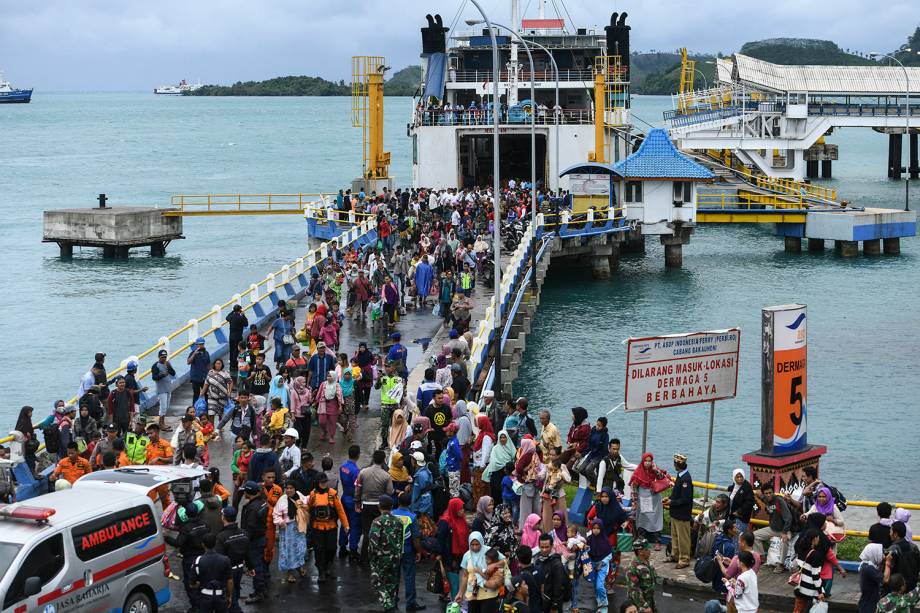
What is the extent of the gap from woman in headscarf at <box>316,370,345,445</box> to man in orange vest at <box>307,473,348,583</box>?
183 inches

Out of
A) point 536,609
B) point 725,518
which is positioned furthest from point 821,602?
point 536,609

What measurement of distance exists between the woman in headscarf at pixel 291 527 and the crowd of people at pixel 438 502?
2 centimetres

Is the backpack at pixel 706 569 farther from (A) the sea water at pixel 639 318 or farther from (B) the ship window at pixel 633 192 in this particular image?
(B) the ship window at pixel 633 192

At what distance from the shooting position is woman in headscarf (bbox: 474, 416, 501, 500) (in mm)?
16203

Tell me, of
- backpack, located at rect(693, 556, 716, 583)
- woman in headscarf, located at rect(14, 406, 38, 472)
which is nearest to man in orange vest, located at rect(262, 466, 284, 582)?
woman in headscarf, located at rect(14, 406, 38, 472)

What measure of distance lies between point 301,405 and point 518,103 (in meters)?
39.8

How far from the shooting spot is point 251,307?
28.4 meters

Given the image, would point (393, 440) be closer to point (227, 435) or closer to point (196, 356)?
point (227, 435)

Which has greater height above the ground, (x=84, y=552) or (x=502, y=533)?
(x=84, y=552)

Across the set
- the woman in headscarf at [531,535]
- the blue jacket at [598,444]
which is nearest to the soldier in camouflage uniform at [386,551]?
the woman in headscarf at [531,535]

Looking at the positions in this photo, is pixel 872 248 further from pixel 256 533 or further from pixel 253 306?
pixel 256 533

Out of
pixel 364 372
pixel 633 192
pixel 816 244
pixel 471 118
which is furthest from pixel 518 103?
pixel 364 372

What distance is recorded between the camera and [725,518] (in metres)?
14.7

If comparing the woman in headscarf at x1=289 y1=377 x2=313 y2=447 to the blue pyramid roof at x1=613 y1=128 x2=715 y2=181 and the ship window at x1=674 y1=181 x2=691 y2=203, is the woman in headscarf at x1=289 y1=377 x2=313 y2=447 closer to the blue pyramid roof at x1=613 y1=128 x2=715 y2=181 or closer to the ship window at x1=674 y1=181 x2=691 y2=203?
the blue pyramid roof at x1=613 y1=128 x2=715 y2=181
